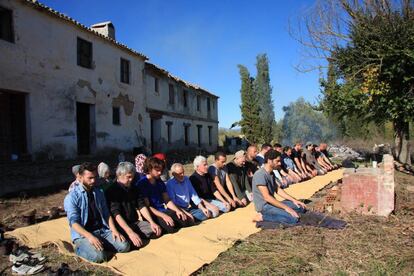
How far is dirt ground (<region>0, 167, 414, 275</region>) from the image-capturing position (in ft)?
12.6

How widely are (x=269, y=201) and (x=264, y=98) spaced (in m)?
30.4

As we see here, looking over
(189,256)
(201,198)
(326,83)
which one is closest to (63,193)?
(201,198)

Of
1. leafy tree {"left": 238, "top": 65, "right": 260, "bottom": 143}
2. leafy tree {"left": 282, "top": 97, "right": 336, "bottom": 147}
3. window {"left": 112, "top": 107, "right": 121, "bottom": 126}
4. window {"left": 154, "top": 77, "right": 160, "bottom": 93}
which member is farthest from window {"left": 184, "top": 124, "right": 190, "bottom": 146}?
leafy tree {"left": 282, "top": 97, "right": 336, "bottom": 147}

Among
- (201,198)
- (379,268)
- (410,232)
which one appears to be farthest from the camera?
(201,198)

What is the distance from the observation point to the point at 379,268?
3.76 m

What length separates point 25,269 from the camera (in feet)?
12.7

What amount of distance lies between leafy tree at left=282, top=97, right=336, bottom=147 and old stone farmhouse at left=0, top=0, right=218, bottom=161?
13.8 meters

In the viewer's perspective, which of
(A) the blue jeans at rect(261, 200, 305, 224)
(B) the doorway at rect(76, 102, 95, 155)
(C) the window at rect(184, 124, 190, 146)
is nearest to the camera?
(A) the blue jeans at rect(261, 200, 305, 224)

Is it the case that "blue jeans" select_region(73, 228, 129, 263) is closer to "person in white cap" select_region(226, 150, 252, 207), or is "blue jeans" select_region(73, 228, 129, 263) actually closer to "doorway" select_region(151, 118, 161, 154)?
"person in white cap" select_region(226, 150, 252, 207)

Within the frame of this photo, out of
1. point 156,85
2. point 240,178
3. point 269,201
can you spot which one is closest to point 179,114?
point 156,85

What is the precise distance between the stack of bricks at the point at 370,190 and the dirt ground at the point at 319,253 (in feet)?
1.02

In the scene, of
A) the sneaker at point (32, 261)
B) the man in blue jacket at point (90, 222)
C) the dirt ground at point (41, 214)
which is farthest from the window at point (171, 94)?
the sneaker at point (32, 261)

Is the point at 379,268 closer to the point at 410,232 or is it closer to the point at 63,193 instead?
the point at 410,232

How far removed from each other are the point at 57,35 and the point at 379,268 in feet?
44.6
